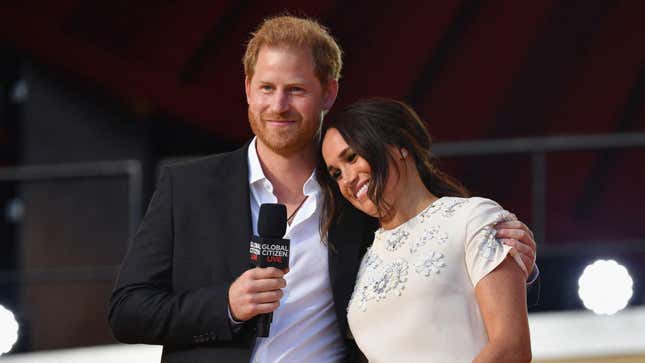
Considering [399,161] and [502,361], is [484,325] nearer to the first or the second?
[502,361]

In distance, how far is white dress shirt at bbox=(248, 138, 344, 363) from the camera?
2.28 m

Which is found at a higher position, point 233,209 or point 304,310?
point 233,209

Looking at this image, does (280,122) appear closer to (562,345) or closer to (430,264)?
(430,264)

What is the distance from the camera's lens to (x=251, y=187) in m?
2.38

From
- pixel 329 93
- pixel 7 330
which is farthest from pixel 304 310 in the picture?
pixel 7 330

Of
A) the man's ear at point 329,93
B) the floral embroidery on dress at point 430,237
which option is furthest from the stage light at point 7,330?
the floral embroidery on dress at point 430,237

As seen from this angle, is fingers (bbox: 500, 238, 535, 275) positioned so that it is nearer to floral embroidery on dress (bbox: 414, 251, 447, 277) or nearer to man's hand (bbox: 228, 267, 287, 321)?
floral embroidery on dress (bbox: 414, 251, 447, 277)

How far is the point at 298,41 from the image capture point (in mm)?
2332

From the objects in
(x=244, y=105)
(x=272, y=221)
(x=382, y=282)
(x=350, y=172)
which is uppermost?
(x=244, y=105)

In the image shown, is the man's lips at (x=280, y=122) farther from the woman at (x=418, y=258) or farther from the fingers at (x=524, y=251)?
the fingers at (x=524, y=251)

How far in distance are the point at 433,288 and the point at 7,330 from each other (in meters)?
2.99

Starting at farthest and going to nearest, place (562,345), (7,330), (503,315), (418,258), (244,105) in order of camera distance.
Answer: (244,105)
(7,330)
(562,345)
(418,258)
(503,315)

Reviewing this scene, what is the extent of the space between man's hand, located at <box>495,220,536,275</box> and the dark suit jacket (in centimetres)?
→ 36

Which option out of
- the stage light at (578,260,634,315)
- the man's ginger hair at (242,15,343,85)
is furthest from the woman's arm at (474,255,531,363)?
the stage light at (578,260,634,315)
